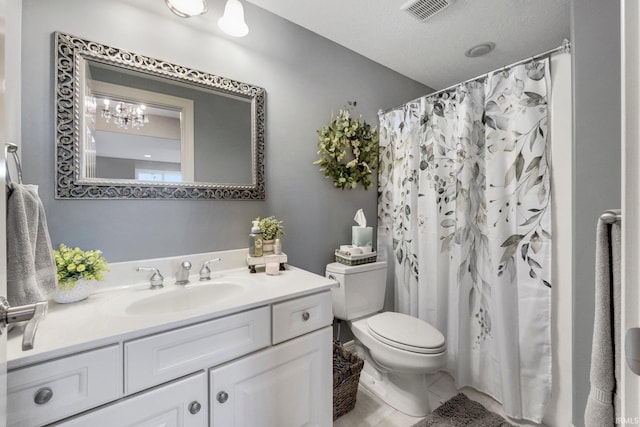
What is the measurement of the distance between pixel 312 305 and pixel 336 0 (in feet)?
5.46

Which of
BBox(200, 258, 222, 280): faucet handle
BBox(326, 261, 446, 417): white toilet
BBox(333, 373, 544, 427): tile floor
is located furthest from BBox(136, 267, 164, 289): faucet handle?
BBox(333, 373, 544, 427): tile floor

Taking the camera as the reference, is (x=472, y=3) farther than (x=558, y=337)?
Yes

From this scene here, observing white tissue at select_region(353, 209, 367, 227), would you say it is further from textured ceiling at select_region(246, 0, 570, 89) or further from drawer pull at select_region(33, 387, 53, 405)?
drawer pull at select_region(33, 387, 53, 405)

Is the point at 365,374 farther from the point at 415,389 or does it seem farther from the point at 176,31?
the point at 176,31

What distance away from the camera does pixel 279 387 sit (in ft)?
3.51

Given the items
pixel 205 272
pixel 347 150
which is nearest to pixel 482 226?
pixel 347 150

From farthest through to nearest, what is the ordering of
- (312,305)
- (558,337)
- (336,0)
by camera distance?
(336,0) < (558,337) < (312,305)

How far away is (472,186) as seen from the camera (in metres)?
1.61

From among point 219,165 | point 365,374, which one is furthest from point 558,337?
point 219,165

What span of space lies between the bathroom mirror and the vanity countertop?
0.44 metres

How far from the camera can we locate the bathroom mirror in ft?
3.56

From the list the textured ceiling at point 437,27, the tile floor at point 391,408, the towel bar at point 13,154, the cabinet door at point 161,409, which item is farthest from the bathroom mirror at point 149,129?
the tile floor at point 391,408

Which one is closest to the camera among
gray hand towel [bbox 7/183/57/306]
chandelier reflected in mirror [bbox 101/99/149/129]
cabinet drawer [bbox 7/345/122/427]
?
cabinet drawer [bbox 7/345/122/427]

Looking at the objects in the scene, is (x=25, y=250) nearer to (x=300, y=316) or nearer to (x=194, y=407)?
(x=194, y=407)
